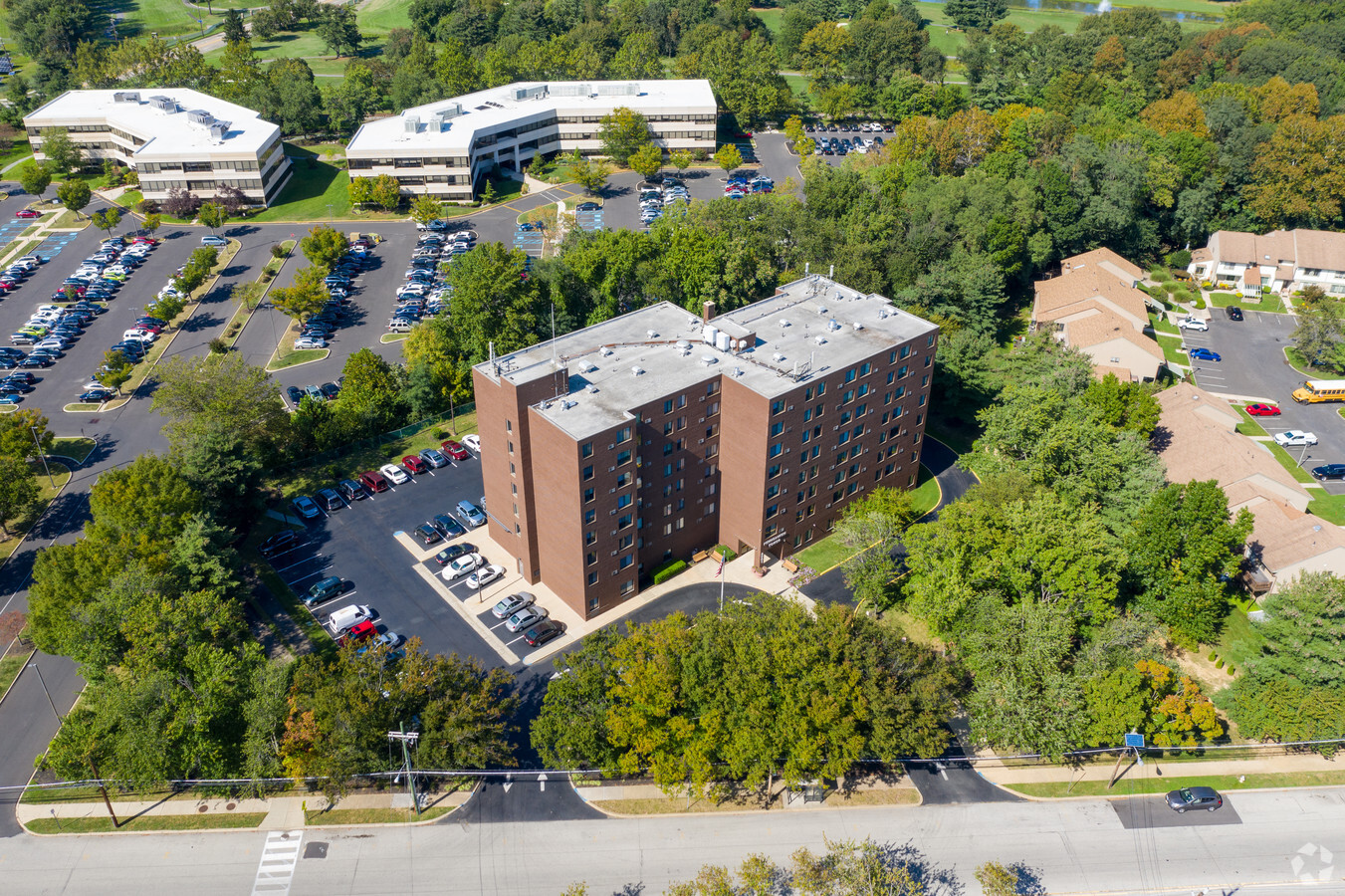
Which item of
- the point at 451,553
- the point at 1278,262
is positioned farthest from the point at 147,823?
the point at 1278,262

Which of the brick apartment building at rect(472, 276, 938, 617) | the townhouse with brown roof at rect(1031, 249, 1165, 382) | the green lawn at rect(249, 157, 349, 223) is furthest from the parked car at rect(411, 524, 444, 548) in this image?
the green lawn at rect(249, 157, 349, 223)

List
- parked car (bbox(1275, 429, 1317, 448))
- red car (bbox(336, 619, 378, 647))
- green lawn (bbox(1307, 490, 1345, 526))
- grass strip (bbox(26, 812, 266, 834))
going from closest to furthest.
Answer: grass strip (bbox(26, 812, 266, 834)) → red car (bbox(336, 619, 378, 647)) → green lawn (bbox(1307, 490, 1345, 526)) → parked car (bbox(1275, 429, 1317, 448))

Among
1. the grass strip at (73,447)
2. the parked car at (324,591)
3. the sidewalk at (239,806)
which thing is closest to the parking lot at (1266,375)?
the sidewalk at (239,806)

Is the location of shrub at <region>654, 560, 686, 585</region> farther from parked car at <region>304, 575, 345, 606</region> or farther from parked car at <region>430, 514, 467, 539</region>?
parked car at <region>304, 575, 345, 606</region>

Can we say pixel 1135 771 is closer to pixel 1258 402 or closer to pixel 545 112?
pixel 1258 402

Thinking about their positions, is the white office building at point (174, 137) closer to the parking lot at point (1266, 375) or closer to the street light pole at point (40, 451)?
the street light pole at point (40, 451)

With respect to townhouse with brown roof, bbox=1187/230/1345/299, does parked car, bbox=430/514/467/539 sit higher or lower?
lower
